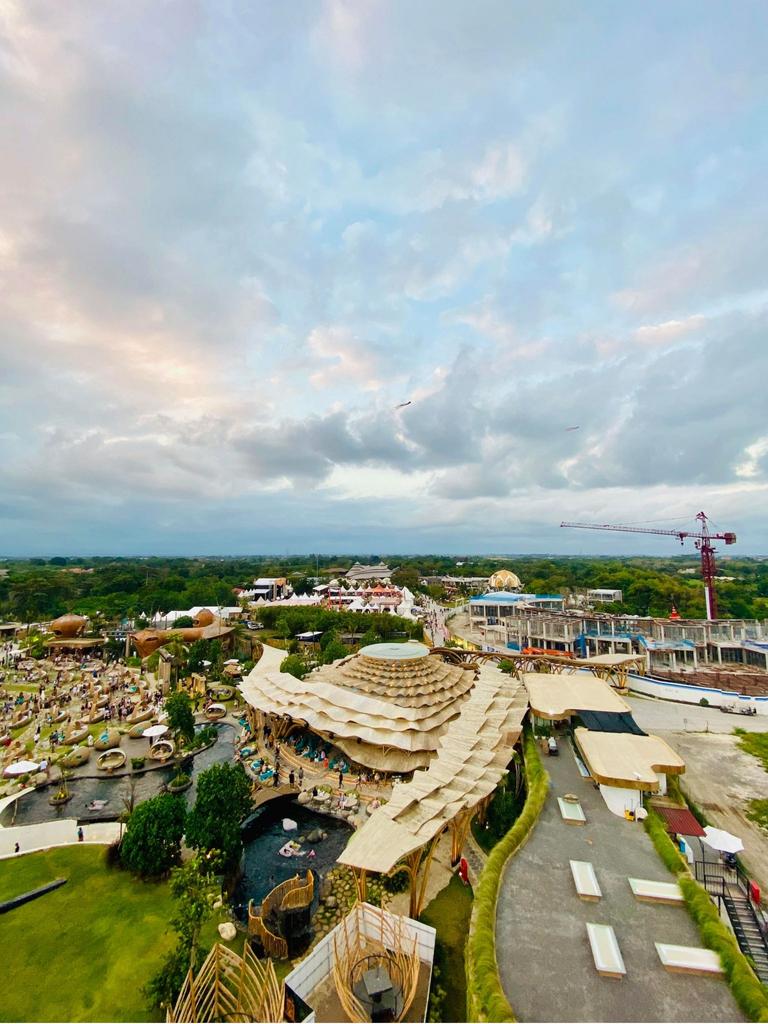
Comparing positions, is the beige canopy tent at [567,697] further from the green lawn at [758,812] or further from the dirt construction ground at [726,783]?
the green lawn at [758,812]

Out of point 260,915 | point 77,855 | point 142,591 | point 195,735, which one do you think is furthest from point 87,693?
point 142,591

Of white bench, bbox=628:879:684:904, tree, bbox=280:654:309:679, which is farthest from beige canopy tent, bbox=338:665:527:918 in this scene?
tree, bbox=280:654:309:679

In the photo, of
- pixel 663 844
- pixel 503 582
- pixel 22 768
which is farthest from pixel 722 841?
pixel 503 582

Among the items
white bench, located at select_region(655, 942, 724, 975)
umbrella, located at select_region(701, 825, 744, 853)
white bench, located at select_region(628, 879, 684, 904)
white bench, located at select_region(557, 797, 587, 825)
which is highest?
white bench, located at select_region(655, 942, 724, 975)

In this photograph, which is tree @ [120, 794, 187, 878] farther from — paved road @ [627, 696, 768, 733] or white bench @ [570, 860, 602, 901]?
paved road @ [627, 696, 768, 733]

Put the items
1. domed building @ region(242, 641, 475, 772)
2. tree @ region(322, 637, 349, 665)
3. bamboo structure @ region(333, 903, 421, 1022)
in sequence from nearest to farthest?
bamboo structure @ region(333, 903, 421, 1022) < domed building @ region(242, 641, 475, 772) < tree @ region(322, 637, 349, 665)

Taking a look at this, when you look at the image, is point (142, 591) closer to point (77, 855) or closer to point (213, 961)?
point (77, 855)
